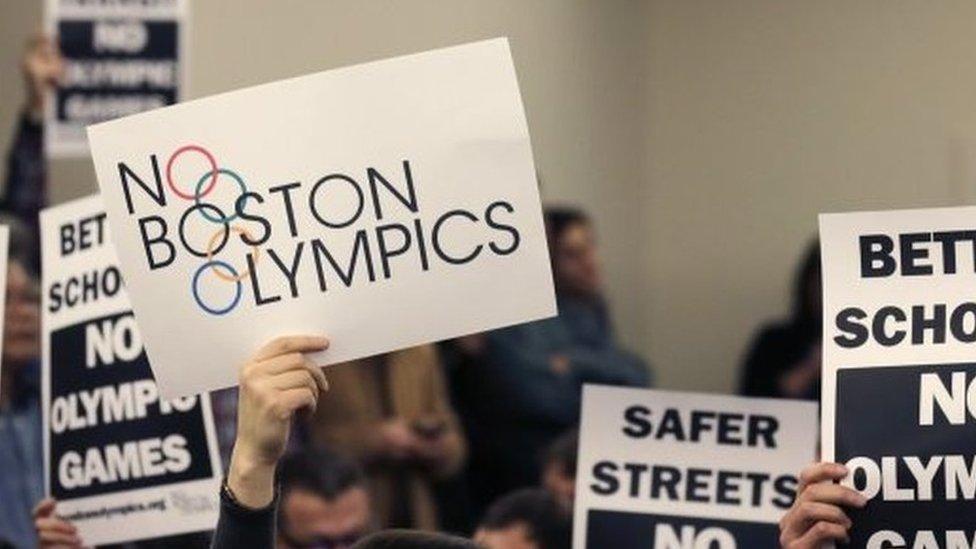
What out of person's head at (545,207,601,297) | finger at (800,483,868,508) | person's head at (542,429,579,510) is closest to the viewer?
finger at (800,483,868,508)

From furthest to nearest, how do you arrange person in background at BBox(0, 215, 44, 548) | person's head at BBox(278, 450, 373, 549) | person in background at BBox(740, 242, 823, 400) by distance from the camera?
person in background at BBox(740, 242, 823, 400), person's head at BBox(278, 450, 373, 549), person in background at BBox(0, 215, 44, 548)

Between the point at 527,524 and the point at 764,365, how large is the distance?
3.09 m

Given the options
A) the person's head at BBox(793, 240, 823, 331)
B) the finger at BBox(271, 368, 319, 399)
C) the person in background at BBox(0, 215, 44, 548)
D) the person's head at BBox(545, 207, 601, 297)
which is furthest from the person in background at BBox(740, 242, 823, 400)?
the finger at BBox(271, 368, 319, 399)

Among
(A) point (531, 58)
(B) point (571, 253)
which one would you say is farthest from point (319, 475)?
(A) point (531, 58)

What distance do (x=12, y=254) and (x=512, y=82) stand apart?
252cm

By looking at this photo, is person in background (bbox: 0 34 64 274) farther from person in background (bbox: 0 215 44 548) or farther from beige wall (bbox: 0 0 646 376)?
beige wall (bbox: 0 0 646 376)

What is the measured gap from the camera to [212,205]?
4605 mm

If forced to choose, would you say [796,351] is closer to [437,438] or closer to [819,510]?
[437,438]

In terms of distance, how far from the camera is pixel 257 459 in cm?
429

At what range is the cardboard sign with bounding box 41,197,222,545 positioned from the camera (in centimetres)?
578

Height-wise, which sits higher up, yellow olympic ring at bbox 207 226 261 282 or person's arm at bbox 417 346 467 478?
person's arm at bbox 417 346 467 478

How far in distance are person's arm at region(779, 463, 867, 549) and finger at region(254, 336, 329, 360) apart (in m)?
0.68

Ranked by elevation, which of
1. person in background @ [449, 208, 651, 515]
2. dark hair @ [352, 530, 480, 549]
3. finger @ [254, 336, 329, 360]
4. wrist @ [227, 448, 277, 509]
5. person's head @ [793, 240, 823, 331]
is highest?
person's head @ [793, 240, 823, 331]

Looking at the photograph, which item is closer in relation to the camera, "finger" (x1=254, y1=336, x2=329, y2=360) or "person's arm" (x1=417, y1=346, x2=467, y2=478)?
"finger" (x1=254, y1=336, x2=329, y2=360)
